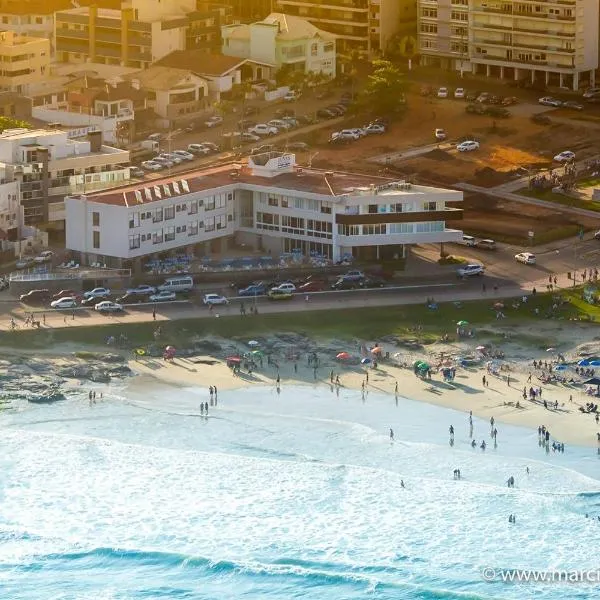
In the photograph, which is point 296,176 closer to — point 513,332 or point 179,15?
point 513,332

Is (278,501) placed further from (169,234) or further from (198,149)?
(198,149)

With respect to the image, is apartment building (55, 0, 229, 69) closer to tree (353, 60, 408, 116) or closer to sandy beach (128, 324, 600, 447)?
tree (353, 60, 408, 116)

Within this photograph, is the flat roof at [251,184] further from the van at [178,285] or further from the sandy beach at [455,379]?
the sandy beach at [455,379]

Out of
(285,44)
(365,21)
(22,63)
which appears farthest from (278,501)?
(365,21)

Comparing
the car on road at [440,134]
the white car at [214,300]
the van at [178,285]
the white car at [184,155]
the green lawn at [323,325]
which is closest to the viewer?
the green lawn at [323,325]

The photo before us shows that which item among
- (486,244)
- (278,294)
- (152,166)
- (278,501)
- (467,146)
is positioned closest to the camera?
(278,501)

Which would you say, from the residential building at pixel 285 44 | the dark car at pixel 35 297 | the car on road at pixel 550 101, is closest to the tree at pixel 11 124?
the dark car at pixel 35 297

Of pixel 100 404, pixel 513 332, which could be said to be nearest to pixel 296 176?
pixel 513 332
